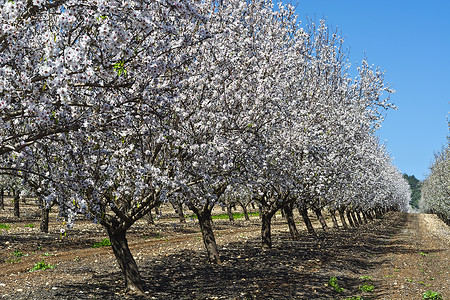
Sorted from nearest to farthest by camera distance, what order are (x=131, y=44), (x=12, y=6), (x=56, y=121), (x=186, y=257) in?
(x=12, y=6)
(x=56, y=121)
(x=131, y=44)
(x=186, y=257)

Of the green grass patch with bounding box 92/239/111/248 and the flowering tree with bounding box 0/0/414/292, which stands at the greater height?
the flowering tree with bounding box 0/0/414/292

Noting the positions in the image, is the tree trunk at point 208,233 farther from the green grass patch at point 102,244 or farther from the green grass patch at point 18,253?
the green grass patch at point 18,253

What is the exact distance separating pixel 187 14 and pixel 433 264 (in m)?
25.1

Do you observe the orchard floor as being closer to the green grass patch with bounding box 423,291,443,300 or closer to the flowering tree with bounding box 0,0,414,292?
the green grass patch with bounding box 423,291,443,300

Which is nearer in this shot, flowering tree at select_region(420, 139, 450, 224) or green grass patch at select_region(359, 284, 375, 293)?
green grass patch at select_region(359, 284, 375, 293)

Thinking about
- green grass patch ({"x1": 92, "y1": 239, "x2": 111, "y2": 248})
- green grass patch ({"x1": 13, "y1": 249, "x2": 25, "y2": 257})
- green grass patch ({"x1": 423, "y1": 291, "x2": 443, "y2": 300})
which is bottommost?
green grass patch ({"x1": 423, "y1": 291, "x2": 443, "y2": 300})

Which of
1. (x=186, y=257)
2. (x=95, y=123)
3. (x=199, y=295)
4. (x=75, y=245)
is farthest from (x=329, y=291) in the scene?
(x=75, y=245)

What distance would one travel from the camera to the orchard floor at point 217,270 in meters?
16.2

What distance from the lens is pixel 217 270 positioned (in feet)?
66.9

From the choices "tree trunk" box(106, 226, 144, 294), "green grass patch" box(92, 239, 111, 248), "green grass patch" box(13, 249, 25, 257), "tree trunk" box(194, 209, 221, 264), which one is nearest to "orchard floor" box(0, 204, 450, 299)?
"green grass patch" box(13, 249, 25, 257)

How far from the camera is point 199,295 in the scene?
52.0 feet

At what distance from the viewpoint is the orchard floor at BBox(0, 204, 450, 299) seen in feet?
53.1

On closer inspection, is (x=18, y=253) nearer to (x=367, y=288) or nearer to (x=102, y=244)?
(x=102, y=244)

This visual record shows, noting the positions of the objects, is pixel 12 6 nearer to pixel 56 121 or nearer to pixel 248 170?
pixel 56 121
